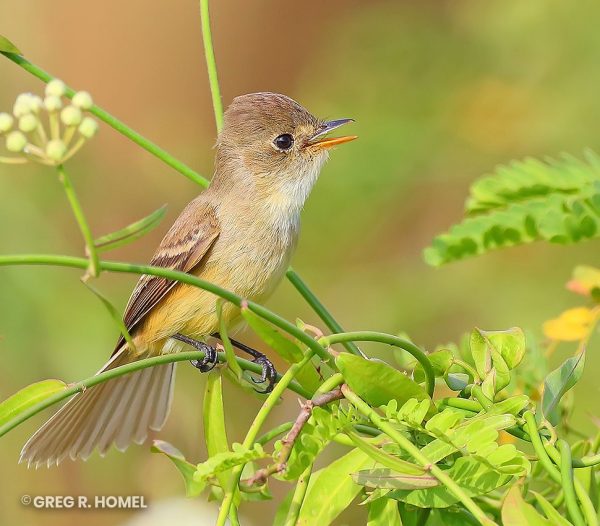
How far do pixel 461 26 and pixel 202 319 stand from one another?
2.71m

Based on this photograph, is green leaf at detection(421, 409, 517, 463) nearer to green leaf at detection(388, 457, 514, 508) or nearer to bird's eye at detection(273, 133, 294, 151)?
green leaf at detection(388, 457, 514, 508)

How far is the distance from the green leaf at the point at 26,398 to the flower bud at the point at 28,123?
49 centimetres

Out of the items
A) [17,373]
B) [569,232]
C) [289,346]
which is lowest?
[289,346]

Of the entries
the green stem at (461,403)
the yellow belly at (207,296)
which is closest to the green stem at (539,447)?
the green stem at (461,403)

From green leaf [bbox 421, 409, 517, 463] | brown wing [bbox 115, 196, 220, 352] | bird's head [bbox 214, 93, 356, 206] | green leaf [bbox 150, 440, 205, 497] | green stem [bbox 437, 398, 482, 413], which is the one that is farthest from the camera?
bird's head [bbox 214, 93, 356, 206]

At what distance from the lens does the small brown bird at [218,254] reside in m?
3.28

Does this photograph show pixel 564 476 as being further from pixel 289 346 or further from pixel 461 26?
pixel 461 26

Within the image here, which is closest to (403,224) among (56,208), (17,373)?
(56,208)

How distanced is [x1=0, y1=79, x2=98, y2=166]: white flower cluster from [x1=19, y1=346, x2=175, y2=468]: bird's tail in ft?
4.33

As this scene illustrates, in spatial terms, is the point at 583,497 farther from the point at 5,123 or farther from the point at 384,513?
the point at 5,123

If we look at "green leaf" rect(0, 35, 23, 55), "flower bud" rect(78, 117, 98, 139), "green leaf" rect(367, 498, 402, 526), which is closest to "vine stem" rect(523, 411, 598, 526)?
"green leaf" rect(367, 498, 402, 526)

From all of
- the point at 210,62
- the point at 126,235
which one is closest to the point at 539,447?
the point at 126,235

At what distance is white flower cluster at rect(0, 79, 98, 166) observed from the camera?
55.4 inches

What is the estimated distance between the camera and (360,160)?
490 cm
